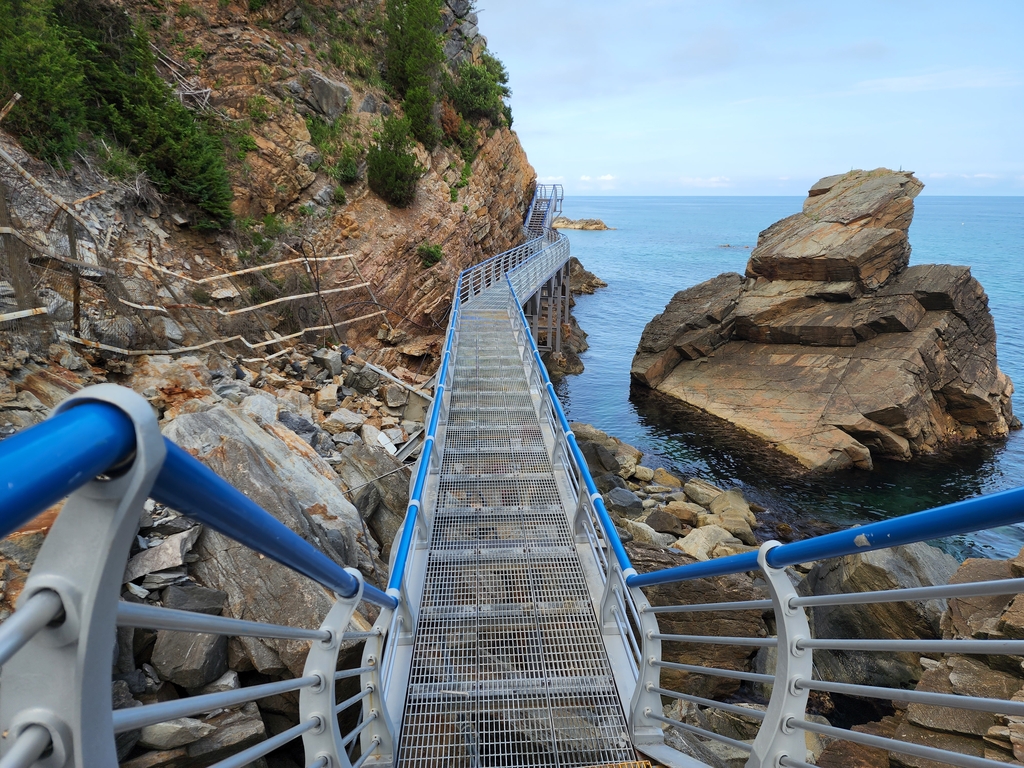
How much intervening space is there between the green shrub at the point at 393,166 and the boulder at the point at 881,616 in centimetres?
1493

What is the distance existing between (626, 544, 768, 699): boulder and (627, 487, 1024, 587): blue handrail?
594 centimetres

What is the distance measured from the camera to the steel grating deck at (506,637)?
3.19 metres

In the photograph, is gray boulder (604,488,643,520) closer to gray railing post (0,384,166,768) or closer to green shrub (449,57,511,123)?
gray railing post (0,384,166,768)

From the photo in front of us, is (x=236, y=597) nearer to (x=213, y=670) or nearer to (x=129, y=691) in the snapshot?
(x=213, y=670)

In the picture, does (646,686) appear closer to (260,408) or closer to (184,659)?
(184,659)

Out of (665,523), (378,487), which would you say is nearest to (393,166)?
(378,487)

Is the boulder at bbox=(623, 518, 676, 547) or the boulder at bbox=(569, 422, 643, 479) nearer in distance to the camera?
the boulder at bbox=(623, 518, 676, 547)

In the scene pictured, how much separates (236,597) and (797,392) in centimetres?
1908

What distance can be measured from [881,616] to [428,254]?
1415 centimetres

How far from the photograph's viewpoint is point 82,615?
763 mm

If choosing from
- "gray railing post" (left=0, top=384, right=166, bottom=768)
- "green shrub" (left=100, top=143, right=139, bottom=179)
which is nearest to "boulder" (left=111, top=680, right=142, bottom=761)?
"gray railing post" (left=0, top=384, right=166, bottom=768)

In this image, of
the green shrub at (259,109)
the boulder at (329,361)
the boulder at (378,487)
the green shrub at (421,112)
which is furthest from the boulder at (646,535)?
the green shrub at (421,112)

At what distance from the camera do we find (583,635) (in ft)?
13.1

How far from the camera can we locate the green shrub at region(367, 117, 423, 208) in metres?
16.5
